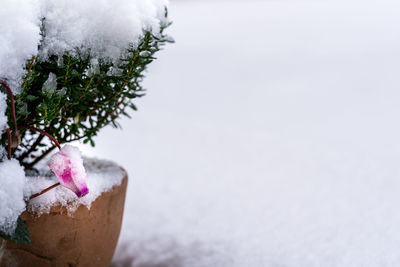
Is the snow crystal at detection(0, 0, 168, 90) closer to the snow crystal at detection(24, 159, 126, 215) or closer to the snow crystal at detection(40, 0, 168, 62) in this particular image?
the snow crystal at detection(40, 0, 168, 62)

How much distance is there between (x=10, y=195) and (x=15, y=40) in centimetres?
23

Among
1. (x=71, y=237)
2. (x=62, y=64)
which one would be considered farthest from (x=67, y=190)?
(x=62, y=64)

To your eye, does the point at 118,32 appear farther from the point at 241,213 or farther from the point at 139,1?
the point at 241,213

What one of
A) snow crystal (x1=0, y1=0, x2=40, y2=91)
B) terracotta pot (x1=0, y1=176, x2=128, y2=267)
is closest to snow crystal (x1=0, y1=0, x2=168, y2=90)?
snow crystal (x1=0, y1=0, x2=40, y2=91)

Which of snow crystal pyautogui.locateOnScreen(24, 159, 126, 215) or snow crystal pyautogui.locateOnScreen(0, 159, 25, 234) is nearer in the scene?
snow crystal pyautogui.locateOnScreen(0, 159, 25, 234)

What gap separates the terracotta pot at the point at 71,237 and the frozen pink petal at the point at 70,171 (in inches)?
4.3

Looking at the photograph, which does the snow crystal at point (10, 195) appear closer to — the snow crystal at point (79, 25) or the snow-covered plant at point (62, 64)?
the snow-covered plant at point (62, 64)

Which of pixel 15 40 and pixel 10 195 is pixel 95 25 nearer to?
pixel 15 40

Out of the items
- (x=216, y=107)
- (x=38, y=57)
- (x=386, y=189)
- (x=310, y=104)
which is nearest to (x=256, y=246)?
(x=386, y=189)

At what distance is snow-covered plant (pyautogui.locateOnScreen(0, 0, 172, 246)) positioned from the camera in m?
0.72


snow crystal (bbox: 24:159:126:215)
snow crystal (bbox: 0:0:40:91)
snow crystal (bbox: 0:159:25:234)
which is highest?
snow crystal (bbox: 0:0:40:91)

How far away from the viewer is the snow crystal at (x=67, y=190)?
79 cm

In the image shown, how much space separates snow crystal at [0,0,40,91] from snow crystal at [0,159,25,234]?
13cm

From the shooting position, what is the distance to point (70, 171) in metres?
0.71
